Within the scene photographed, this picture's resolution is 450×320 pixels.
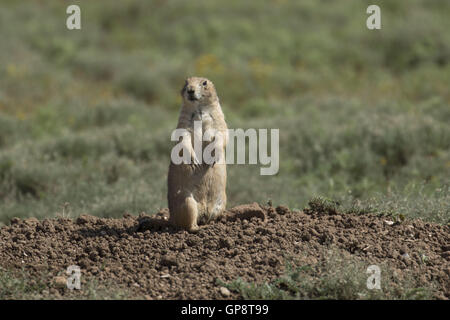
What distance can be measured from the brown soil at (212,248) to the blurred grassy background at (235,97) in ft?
1.79

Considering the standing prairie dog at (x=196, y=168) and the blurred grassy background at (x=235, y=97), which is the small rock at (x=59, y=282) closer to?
the standing prairie dog at (x=196, y=168)

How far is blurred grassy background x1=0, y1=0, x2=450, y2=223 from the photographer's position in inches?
308

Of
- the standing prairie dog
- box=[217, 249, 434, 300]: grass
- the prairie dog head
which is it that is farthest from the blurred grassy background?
the prairie dog head

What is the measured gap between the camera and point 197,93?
15.4 feet

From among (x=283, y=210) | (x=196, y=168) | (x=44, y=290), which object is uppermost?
(x=196, y=168)

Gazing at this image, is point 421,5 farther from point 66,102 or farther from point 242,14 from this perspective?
point 66,102

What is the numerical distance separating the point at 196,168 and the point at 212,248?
0.61 m

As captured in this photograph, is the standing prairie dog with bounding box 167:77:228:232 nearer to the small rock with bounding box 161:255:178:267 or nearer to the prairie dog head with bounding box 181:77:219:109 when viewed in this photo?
the prairie dog head with bounding box 181:77:219:109

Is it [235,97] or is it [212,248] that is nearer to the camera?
[212,248]

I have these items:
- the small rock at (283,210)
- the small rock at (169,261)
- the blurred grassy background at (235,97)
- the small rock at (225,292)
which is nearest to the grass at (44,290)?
the small rock at (169,261)

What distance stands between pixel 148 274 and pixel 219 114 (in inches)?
52.9

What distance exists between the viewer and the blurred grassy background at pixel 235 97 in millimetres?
7820

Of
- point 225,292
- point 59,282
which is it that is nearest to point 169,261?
point 225,292

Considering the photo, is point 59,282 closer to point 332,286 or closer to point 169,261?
point 169,261
